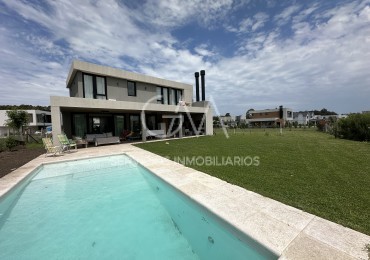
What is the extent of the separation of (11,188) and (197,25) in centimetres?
1591

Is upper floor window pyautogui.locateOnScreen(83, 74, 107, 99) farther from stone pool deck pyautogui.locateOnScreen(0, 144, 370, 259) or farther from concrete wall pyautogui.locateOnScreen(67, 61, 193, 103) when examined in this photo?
stone pool deck pyautogui.locateOnScreen(0, 144, 370, 259)

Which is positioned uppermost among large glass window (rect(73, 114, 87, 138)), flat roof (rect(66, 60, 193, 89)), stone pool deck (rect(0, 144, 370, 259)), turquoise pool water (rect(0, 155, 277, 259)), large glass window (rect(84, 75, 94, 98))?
flat roof (rect(66, 60, 193, 89))

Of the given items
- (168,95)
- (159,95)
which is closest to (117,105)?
(159,95)

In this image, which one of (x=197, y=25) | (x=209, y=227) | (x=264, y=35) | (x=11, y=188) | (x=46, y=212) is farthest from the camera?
(x=197, y=25)

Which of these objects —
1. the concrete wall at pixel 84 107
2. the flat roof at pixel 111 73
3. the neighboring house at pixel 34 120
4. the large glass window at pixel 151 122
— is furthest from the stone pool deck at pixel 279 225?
the neighboring house at pixel 34 120

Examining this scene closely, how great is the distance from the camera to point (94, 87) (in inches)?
634

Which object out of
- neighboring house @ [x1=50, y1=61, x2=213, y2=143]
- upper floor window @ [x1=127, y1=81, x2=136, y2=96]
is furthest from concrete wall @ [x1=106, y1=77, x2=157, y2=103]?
upper floor window @ [x1=127, y1=81, x2=136, y2=96]

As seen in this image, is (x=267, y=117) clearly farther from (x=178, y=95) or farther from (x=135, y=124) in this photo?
(x=135, y=124)

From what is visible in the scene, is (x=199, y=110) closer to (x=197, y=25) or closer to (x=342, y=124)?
(x=197, y=25)

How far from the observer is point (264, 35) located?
47.0ft

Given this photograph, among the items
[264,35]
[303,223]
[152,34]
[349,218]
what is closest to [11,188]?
[303,223]

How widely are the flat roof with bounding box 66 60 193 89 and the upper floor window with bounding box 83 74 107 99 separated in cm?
60

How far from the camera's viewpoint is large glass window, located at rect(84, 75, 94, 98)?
51.0ft

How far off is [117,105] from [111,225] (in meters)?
11.2
